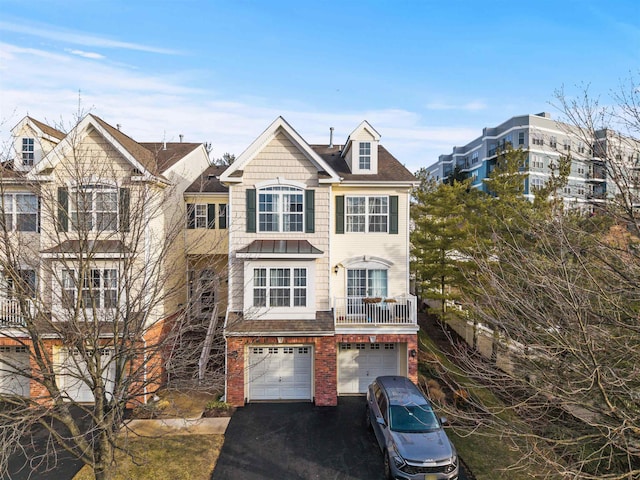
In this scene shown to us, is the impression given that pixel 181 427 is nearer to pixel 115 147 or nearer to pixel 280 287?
pixel 280 287

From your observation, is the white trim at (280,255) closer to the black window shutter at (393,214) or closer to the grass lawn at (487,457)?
the black window shutter at (393,214)

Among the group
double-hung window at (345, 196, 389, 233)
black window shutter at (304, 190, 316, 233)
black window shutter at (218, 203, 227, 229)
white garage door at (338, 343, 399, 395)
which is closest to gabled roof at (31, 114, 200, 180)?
black window shutter at (218, 203, 227, 229)

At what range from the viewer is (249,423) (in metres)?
12.7

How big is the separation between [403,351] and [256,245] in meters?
7.25

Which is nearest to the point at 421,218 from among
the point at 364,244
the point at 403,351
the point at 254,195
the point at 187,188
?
the point at 364,244

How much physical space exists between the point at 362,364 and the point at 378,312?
2.36 meters

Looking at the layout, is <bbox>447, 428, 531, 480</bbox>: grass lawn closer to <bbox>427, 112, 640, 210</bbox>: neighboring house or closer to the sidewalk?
<bbox>427, 112, 640, 210</bbox>: neighboring house

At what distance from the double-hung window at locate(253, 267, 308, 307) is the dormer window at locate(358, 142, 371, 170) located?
5.16 m

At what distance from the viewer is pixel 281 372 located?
1471 cm

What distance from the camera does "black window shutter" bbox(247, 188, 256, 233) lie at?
1509 centimetres

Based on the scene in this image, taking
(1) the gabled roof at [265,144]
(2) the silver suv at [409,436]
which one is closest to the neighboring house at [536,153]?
(2) the silver suv at [409,436]

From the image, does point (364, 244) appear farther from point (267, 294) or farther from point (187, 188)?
point (187, 188)

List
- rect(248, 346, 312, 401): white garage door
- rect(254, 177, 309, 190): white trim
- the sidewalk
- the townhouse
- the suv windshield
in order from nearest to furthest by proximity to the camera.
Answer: the suv windshield
the sidewalk
the townhouse
rect(248, 346, 312, 401): white garage door
rect(254, 177, 309, 190): white trim

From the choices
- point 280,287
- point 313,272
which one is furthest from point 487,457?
point 280,287
